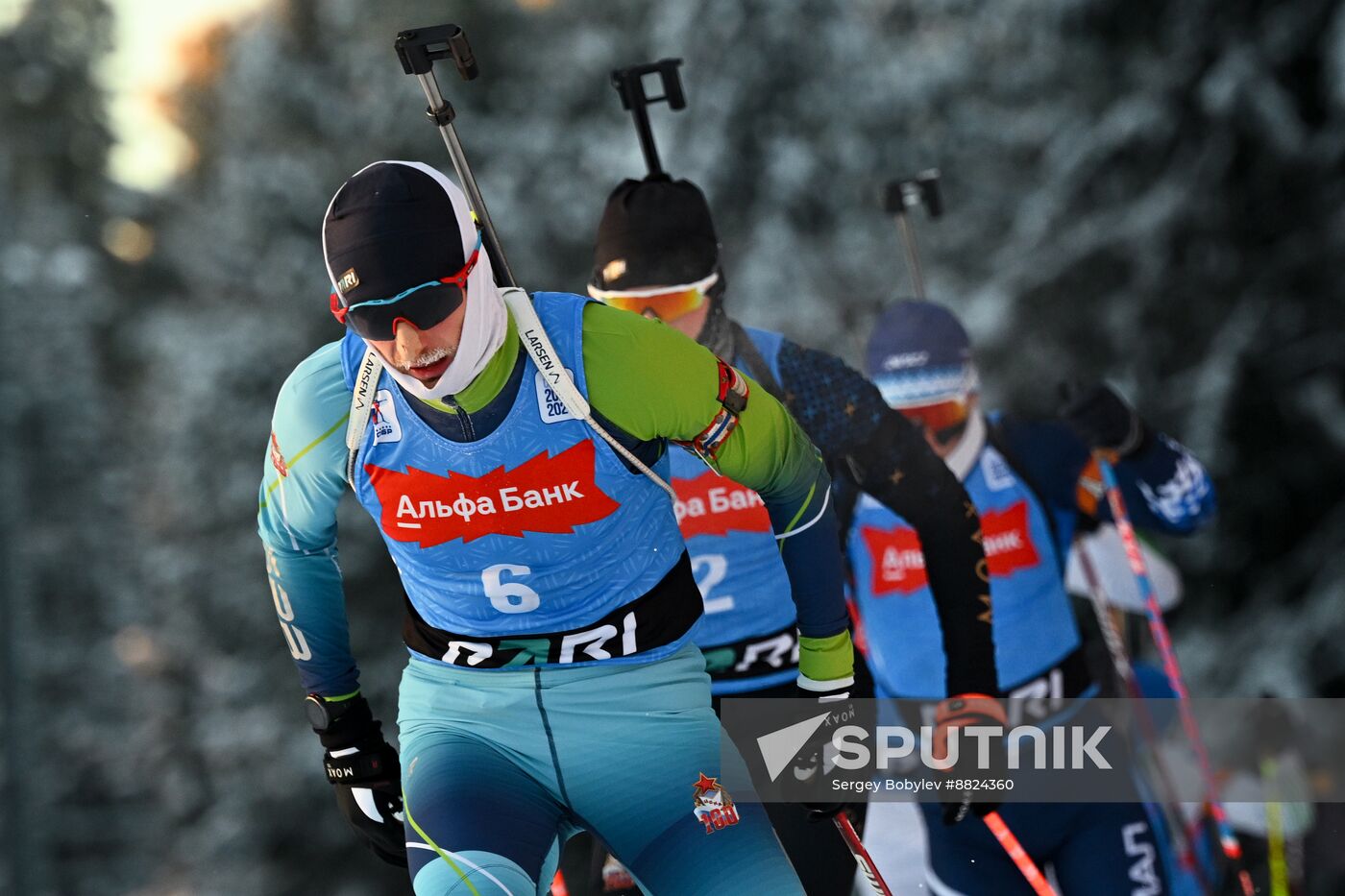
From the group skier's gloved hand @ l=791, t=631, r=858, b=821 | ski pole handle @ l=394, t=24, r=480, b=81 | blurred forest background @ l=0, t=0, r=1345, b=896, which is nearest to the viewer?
skier's gloved hand @ l=791, t=631, r=858, b=821

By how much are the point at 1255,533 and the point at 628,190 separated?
10528 mm

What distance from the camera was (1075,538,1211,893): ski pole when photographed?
5855 millimetres

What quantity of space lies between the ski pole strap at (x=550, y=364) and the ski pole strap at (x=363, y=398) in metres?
0.29

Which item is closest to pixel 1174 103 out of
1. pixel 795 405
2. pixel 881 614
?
pixel 881 614

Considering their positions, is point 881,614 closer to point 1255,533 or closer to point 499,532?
point 499,532

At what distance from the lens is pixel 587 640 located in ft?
10.1

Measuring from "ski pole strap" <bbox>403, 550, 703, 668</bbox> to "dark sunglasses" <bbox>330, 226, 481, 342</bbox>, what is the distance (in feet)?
2.26

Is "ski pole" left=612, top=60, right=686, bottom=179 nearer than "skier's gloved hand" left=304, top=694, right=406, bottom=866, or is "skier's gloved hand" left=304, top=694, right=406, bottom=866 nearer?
"skier's gloved hand" left=304, top=694, right=406, bottom=866

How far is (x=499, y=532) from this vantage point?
2.97 metres

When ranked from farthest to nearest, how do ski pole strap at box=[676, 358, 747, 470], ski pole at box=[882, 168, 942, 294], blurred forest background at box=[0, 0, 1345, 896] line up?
1. blurred forest background at box=[0, 0, 1345, 896]
2. ski pole at box=[882, 168, 942, 294]
3. ski pole strap at box=[676, 358, 747, 470]

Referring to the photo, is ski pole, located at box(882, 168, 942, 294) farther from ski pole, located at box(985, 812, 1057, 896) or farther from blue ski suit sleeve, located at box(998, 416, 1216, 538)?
ski pole, located at box(985, 812, 1057, 896)
